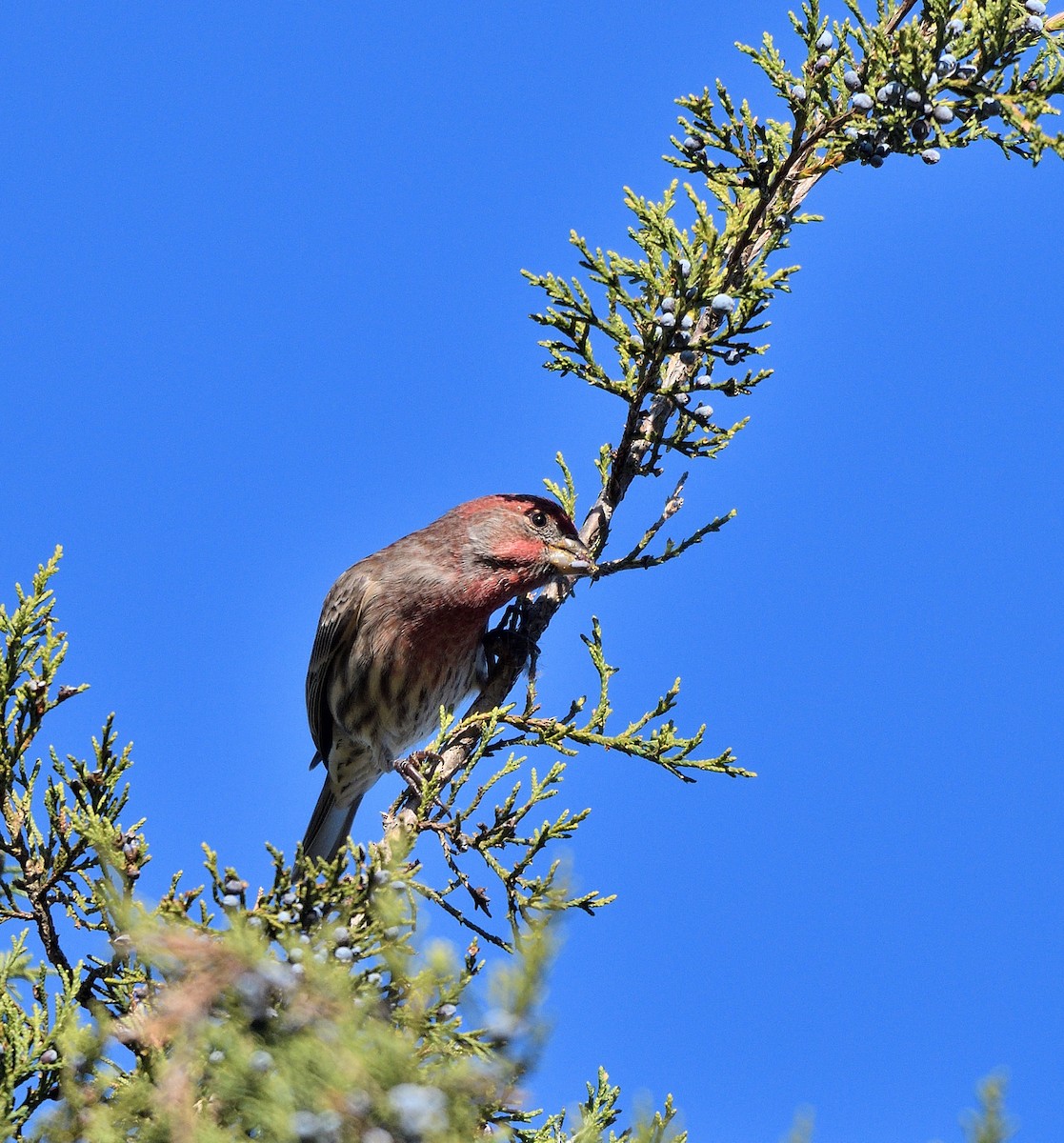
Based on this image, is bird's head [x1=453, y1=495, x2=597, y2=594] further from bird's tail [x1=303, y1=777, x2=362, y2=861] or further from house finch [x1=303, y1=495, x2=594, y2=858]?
bird's tail [x1=303, y1=777, x2=362, y2=861]

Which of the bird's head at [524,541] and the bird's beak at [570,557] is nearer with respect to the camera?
the bird's beak at [570,557]

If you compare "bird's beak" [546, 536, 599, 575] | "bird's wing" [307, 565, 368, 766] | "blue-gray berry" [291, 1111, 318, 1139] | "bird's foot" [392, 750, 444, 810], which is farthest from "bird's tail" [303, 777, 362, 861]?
"blue-gray berry" [291, 1111, 318, 1139]

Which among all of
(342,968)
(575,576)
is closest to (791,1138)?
(342,968)

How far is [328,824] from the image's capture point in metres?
6.89

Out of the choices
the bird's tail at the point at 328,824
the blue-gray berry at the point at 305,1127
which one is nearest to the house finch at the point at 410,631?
the bird's tail at the point at 328,824

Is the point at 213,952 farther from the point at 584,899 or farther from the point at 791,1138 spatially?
the point at 584,899

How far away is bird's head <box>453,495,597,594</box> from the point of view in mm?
5621

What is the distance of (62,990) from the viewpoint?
407 cm

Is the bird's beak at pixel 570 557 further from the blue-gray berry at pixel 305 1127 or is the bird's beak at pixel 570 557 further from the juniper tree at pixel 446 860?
the blue-gray berry at pixel 305 1127

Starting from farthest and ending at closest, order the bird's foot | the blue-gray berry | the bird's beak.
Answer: the bird's beak < the bird's foot < the blue-gray berry

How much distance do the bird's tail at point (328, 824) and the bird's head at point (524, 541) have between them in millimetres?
1629

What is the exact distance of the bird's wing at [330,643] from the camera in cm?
689

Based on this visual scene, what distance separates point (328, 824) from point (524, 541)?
79.3 inches

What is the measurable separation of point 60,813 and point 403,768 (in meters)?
1.43
